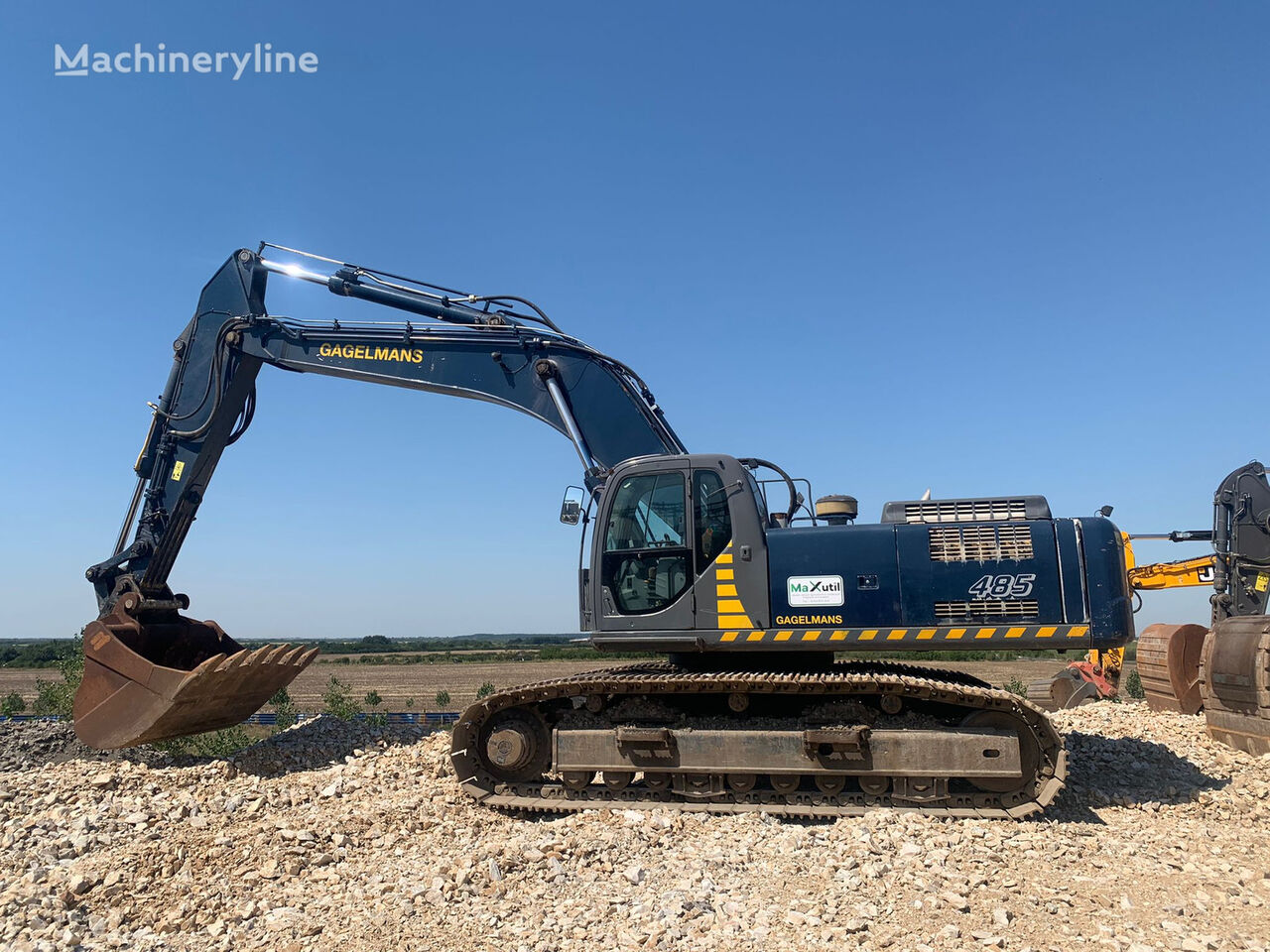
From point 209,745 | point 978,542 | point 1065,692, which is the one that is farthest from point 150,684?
point 1065,692

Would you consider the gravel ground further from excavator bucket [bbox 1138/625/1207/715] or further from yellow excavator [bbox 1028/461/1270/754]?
excavator bucket [bbox 1138/625/1207/715]

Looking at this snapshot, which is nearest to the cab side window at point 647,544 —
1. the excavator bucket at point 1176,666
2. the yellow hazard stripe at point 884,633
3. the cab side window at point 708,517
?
the cab side window at point 708,517

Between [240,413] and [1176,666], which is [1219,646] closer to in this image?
[1176,666]

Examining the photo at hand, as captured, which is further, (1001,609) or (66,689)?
(66,689)

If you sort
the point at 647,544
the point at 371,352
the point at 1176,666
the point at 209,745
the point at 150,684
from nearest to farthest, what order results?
the point at 647,544, the point at 150,684, the point at 371,352, the point at 209,745, the point at 1176,666

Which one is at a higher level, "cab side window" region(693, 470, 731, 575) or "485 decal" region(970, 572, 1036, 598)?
"cab side window" region(693, 470, 731, 575)

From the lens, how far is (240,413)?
10.9 meters

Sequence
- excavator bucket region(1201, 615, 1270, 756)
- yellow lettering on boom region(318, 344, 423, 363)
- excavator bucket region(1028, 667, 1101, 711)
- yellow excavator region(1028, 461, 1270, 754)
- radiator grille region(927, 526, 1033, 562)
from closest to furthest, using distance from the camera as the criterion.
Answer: radiator grille region(927, 526, 1033, 562) → excavator bucket region(1201, 615, 1270, 756) → yellow excavator region(1028, 461, 1270, 754) → yellow lettering on boom region(318, 344, 423, 363) → excavator bucket region(1028, 667, 1101, 711)

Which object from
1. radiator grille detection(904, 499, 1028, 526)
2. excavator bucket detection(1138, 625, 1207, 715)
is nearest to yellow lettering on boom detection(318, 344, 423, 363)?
radiator grille detection(904, 499, 1028, 526)

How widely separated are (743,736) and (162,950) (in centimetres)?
459

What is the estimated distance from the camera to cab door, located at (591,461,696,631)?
8016mm

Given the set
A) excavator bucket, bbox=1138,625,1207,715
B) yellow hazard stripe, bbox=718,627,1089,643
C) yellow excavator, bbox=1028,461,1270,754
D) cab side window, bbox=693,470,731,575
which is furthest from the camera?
excavator bucket, bbox=1138,625,1207,715

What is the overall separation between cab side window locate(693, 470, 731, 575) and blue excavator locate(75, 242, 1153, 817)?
1cm

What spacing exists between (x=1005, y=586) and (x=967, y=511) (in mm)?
807
